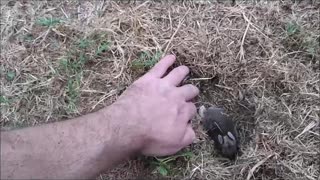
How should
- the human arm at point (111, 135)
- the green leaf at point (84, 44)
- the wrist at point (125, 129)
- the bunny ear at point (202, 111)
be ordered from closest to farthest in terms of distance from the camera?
the human arm at point (111, 135), the wrist at point (125, 129), the bunny ear at point (202, 111), the green leaf at point (84, 44)

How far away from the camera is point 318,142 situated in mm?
2172

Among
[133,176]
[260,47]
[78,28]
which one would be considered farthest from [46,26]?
[260,47]

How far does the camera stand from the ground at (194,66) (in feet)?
7.14

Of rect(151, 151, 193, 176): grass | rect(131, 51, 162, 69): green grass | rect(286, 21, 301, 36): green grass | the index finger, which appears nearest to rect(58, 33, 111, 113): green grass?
rect(131, 51, 162, 69): green grass

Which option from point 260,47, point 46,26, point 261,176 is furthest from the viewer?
point 46,26

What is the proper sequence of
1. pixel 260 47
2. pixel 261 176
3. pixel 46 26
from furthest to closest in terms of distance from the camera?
1. pixel 46 26
2. pixel 260 47
3. pixel 261 176

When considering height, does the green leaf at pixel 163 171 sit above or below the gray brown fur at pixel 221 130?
below

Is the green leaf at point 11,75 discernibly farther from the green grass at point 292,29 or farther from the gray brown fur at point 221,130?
the green grass at point 292,29

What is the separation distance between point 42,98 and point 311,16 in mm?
1247

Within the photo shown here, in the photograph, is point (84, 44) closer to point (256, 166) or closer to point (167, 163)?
point (167, 163)

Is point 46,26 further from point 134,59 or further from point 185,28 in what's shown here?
point 185,28

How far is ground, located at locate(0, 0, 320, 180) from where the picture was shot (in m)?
2.18

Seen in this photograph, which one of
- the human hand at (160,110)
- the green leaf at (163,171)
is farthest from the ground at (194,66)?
the human hand at (160,110)

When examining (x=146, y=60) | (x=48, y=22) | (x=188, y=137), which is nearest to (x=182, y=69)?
(x=146, y=60)
